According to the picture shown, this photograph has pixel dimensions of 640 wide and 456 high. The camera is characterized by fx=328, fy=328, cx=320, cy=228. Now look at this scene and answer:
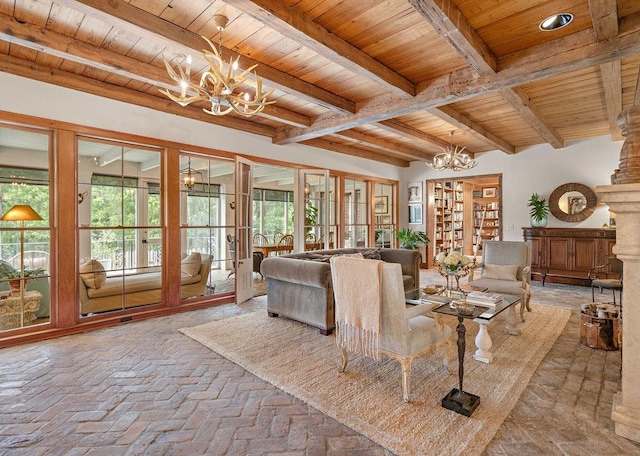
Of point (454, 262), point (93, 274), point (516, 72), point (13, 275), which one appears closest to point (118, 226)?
point (93, 274)

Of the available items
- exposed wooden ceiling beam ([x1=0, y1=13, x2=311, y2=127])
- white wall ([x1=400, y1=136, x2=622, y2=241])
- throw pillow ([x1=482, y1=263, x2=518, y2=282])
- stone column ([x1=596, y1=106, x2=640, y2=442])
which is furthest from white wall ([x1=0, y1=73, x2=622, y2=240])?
stone column ([x1=596, y1=106, x2=640, y2=442])

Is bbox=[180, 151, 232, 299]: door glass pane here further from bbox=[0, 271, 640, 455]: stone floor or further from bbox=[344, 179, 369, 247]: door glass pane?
bbox=[344, 179, 369, 247]: door glass pane

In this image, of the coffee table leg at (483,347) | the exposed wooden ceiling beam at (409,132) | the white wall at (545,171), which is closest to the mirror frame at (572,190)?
the white wall at (545,171)

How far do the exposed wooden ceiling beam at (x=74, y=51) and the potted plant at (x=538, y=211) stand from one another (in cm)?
683

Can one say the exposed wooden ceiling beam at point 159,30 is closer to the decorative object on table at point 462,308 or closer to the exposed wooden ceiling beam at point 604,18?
the exposed wooden ceiling beam at point 604,18

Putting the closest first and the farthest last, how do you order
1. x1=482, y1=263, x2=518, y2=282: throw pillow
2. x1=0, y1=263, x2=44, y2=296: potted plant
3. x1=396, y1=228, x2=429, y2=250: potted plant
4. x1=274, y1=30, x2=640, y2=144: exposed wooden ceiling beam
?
x1=274, y1=30, x2=640, y2=144: exposed wooden ceiling beam < x1=0, y1=263, x2=44, y2=296: potted plant < x1=482, y1=263, x2=518, y2=282: throw pillow < x1=396, y1=228, x2=429, y2=250: potted plant

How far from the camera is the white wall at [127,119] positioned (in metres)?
3.36

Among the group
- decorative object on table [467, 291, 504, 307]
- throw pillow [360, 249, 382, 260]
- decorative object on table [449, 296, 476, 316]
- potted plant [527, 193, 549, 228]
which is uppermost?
potted plant [527, 193, 549, 228]

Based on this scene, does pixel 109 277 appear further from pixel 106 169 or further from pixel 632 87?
pixel 632 87

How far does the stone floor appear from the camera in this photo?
6.09ft

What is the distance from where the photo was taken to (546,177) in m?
6.81

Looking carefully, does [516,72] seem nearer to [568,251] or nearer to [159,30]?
[159,30]

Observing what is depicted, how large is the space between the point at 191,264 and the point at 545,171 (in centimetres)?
Result: 709

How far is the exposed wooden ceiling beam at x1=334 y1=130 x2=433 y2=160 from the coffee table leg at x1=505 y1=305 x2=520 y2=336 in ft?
12.0
